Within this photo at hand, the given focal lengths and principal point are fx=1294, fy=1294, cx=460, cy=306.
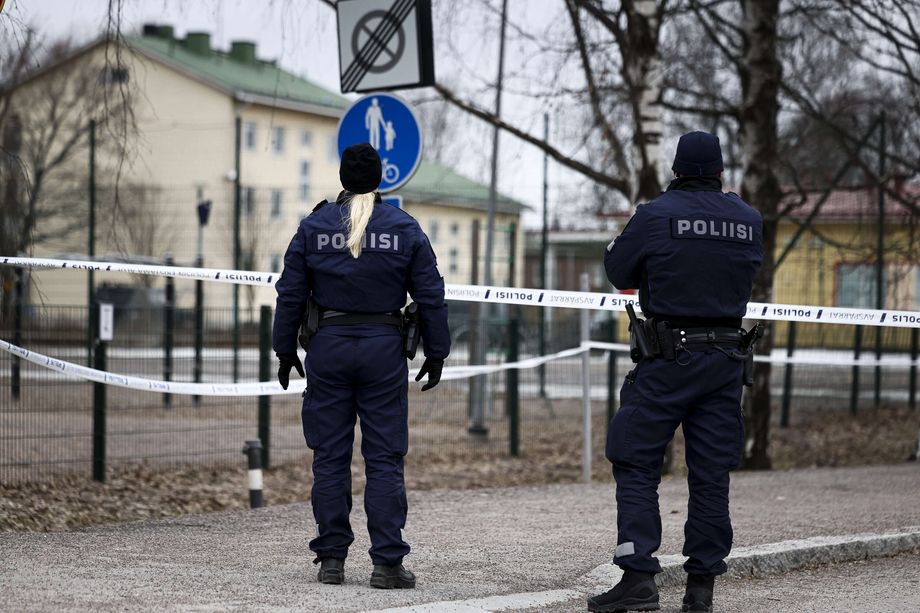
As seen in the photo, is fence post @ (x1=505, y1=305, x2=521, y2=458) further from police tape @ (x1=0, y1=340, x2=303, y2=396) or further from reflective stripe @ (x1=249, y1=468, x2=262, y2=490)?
reflective stripe @ (x1=249, y1=468, x2=262, y2=490)

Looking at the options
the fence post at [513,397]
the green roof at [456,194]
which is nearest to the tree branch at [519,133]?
the fence post at [513,397]

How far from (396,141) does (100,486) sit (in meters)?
3.68

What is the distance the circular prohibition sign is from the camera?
27.7ft

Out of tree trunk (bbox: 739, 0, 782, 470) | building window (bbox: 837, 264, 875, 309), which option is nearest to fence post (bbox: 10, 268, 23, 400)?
tree trunk (bbox: 739, 0, 782, 470)

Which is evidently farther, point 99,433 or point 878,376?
point 878,376

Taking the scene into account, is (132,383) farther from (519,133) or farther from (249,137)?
(249,137)

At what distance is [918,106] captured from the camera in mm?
13664

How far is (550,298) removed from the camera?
8.20 metres

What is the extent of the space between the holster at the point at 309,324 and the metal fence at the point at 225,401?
3.39 meters

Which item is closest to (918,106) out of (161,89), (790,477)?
(790,477)

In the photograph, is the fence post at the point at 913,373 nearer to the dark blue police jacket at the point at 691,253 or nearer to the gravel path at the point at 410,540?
the gravel path at the point at 410,540

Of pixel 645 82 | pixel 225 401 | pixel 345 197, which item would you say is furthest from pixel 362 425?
pixel 225 401

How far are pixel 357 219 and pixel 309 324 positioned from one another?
501 mm

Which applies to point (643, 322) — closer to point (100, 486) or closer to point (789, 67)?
point (100, 486)
